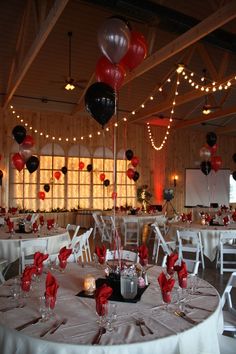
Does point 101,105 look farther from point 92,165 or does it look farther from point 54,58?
point 92,165

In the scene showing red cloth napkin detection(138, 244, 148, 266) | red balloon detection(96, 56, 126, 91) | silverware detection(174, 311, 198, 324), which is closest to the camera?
silverware detection(174, 311, 198, 324)

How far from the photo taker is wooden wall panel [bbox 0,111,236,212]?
451 inches

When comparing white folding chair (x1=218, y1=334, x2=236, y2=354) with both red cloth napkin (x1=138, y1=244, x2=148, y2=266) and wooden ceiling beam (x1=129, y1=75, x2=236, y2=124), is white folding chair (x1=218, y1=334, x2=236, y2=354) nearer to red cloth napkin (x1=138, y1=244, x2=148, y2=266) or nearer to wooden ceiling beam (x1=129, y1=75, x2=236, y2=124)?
red cloth napkin (x1=138, y1=244, x2=148, y2=266)

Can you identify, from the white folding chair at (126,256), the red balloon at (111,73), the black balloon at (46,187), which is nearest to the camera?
the white folding chair at (126,256)

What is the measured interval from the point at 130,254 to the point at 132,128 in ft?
34.1

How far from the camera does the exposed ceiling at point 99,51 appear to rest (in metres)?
6.21

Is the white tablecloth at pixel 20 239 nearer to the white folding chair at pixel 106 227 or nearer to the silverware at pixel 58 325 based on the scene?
the white folding chair at pixel 106 227

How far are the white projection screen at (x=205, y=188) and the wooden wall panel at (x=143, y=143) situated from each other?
12.7 inches

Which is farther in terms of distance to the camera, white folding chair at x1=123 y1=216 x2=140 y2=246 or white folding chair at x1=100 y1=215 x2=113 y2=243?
white folding chair at x1=100 y1=215 x2=113 y2=243

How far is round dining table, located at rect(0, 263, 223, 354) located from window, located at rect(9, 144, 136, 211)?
921 cm

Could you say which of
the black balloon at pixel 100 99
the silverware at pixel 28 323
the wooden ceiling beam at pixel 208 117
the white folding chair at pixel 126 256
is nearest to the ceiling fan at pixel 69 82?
the black balloon at pixel 100 99

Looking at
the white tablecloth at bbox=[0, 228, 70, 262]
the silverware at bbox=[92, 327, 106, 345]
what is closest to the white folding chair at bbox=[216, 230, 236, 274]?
the white tablecloth at bbox=[0, 228, 70, 262]

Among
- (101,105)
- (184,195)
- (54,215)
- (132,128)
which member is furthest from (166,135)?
(101,105)

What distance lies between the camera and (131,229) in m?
9.09
